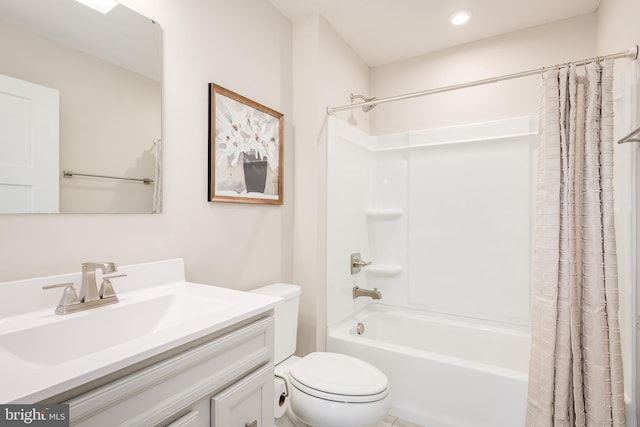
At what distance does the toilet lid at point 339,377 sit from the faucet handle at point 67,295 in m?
0.96

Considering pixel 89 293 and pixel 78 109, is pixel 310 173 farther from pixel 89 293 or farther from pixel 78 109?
pixel 89 293

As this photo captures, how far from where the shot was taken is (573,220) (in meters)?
1.40

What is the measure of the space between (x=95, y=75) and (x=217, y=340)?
100 centimetres

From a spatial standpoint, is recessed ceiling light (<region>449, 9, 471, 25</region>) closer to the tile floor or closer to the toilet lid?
the toilet lid

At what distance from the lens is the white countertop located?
0.56 m

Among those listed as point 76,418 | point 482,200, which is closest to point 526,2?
point 482,200

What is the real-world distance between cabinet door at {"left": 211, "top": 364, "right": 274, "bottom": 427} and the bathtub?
1.01 metres

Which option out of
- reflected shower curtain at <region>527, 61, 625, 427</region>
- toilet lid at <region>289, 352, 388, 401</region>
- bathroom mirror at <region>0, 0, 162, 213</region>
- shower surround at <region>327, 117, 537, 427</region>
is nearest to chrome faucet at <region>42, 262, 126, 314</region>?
bathroom mirror at <region>0, 0, 162, 213</region>

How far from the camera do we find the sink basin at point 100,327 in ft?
2.63

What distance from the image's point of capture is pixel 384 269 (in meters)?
2.56

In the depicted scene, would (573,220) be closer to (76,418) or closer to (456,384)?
(456,384)

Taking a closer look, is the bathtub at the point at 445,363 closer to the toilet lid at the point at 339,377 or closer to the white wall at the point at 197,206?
the toilet lid at the point at 339,377

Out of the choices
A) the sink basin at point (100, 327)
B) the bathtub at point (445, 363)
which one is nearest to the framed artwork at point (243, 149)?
the sink basin at point (100, 327)

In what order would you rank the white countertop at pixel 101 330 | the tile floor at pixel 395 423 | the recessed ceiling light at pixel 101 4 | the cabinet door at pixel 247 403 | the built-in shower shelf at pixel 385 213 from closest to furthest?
the white countertop at pixel 101 330 → the cabinet door at pixel 247 403 → the recessed ceiling light at pixel 101 4 → the tile floor at pixel 395 423 → the built-in shower shelf at pixel 385 213
